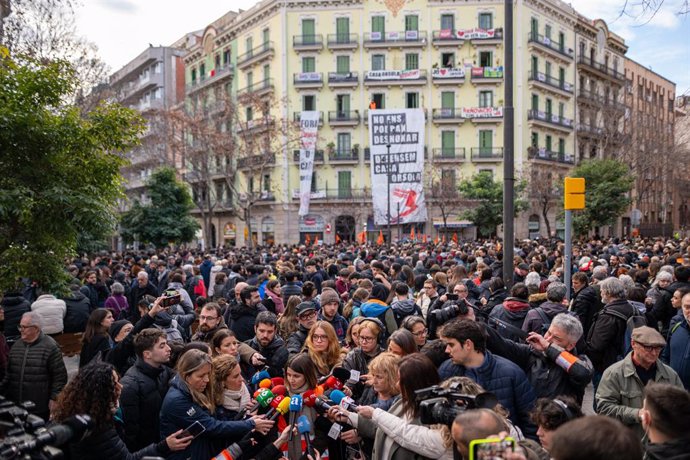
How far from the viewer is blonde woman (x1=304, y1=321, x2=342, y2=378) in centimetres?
464

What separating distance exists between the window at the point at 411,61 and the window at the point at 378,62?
1.79 meters

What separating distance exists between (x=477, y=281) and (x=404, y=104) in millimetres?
32307

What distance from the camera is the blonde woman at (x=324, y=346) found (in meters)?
4.64

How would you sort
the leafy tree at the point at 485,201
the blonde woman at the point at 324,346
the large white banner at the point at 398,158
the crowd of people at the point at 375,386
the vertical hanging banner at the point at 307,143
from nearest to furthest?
the crowd of people at the point at 375,386 < the blonde woman at the point at 324,346 < the large white banner at the point at 398,158 < the vertical hanging banner at the point at 307,143 < the leafy tree at the point at 485,201

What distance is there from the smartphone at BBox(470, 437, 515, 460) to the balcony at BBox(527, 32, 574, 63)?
42.7 metres

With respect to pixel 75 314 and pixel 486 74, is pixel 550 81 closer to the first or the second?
pixel 486 74

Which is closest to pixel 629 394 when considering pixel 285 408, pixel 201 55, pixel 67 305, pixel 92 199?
pixel 285 408

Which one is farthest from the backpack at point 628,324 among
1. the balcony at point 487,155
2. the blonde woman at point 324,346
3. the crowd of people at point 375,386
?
the balcony at point 487,155

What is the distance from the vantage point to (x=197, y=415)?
3.56 m

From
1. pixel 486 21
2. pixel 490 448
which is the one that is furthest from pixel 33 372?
pixel 486 21

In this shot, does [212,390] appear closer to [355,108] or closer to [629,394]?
[629,394]

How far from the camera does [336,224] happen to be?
1592 inches

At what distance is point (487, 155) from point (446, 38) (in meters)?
9.45

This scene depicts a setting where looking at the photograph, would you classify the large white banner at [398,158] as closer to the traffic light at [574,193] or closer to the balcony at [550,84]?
the traffic light at [574,193]
